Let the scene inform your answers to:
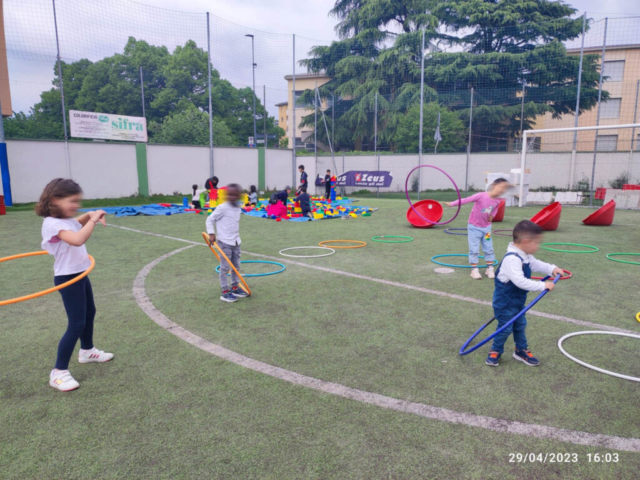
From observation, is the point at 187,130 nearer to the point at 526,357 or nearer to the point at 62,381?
the point at 62,381

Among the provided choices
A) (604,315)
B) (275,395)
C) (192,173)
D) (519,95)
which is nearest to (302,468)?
(275,395)

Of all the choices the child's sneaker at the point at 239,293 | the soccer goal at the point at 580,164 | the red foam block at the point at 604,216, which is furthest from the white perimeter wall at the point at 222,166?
the child's sneaker at the point at 239,293

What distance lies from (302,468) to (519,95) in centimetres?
2698

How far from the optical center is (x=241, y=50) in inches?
897

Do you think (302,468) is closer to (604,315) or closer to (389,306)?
(389,306)

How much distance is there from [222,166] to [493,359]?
825 inches

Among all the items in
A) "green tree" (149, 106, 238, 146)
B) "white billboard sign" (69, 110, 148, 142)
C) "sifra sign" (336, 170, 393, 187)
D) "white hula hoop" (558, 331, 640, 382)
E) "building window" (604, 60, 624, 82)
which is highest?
"building window" (604, 60, 624, 82)

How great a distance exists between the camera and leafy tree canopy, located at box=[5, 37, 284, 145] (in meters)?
20.9

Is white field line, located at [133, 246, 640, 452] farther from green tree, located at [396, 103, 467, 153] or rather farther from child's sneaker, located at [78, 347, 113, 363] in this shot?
green tree, located at [396, 103, 467, 153]

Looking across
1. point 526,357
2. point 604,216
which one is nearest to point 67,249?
point 526,357

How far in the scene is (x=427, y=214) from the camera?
12.4 meters

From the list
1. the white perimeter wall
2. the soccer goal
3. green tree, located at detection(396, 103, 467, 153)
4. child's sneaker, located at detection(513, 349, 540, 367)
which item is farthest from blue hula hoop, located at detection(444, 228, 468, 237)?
green tree, located at detection(396, 103, 467, 153)

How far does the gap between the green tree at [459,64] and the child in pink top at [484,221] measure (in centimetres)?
1905

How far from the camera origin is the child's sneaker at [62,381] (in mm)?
3250
